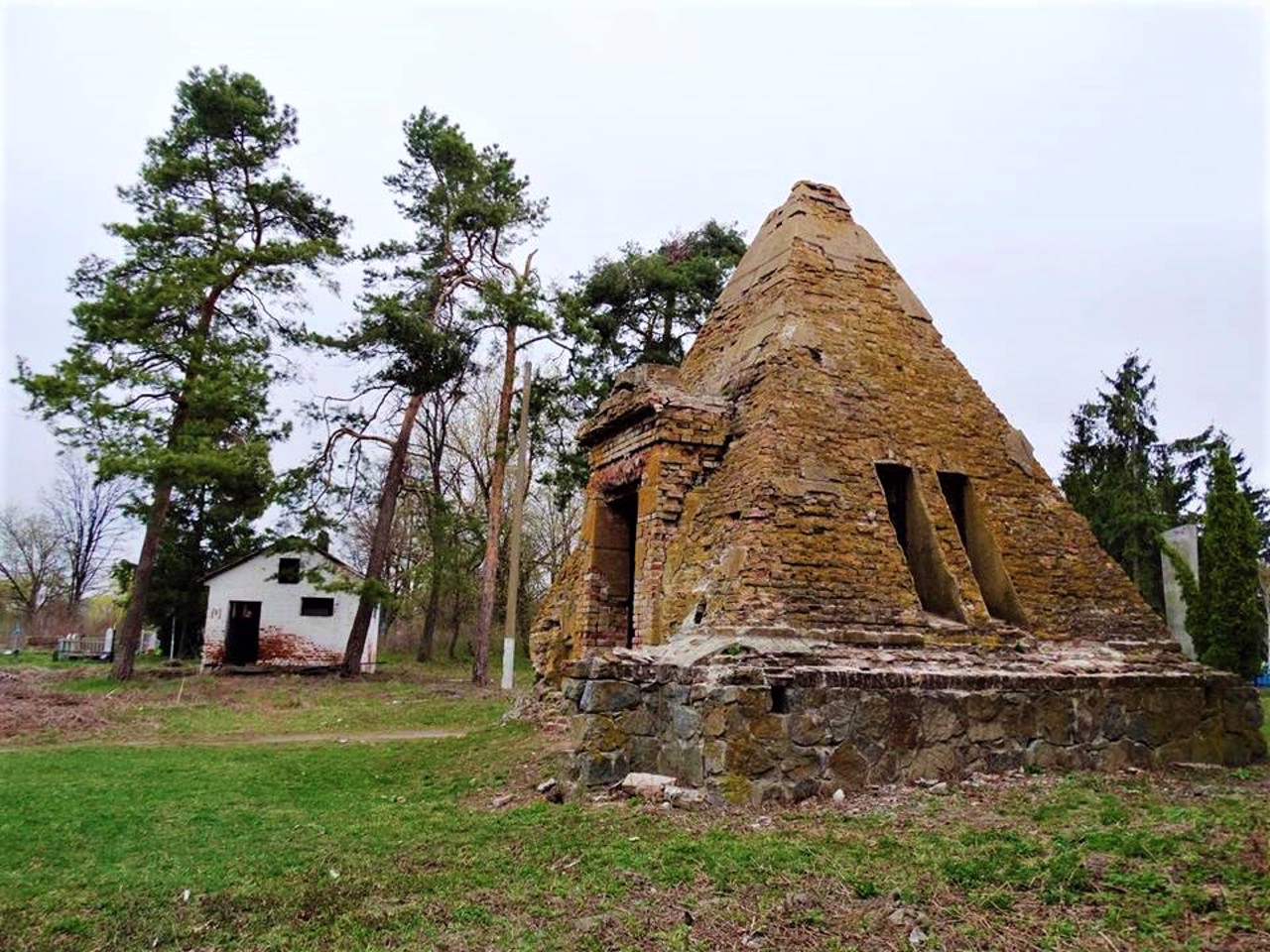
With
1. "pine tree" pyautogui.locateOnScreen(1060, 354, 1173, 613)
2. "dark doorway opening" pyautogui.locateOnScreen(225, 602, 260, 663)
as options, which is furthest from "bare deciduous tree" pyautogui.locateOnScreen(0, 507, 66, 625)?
"pine tree" pyautogui.locateOnScreen(1060, 354, 1173, 613)

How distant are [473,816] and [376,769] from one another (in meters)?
2.92

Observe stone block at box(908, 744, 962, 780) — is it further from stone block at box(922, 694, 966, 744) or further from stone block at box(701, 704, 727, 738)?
stone block at box(701, 704, 727, 738)

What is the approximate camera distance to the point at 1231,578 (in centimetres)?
1739

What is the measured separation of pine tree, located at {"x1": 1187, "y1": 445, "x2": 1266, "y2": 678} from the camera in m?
17.2

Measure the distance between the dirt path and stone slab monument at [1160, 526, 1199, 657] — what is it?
16482 mm

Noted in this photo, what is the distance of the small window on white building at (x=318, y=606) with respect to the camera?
3008 centimetres

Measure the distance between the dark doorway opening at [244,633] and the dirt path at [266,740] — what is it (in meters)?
18.4

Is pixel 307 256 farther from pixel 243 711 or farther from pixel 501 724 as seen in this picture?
pixel 501 724

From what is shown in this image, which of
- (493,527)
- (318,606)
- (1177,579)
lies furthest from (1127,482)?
(318,606)

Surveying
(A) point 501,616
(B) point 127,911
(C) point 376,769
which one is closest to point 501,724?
(C) point 376,769

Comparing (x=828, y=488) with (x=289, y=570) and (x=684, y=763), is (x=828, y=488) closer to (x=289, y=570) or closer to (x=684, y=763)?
(x=684, y=763)

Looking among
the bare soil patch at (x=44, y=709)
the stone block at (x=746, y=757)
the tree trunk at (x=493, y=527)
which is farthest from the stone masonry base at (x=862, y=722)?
the tree trunk at (x=493, y=527)

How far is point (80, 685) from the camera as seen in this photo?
1991 centimetres

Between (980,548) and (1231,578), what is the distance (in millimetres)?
11600
